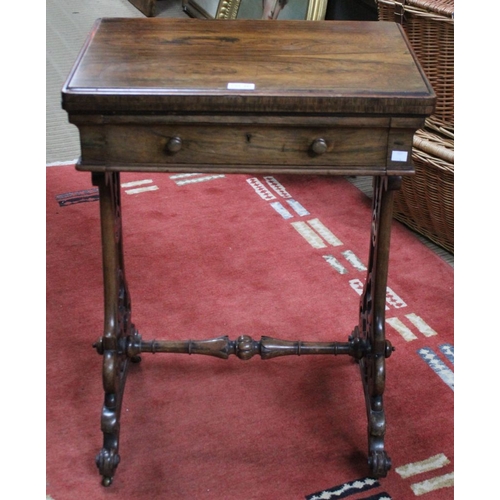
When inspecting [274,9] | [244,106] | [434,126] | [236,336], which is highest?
[244,106]

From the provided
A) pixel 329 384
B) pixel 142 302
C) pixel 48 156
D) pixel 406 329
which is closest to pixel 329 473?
pixel 329 384

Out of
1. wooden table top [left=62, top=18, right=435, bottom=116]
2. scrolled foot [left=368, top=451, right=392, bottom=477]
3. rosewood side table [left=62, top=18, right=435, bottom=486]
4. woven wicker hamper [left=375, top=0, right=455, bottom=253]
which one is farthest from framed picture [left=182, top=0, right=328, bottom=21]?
scrolled foot [left=368, top=451, right=392, bottom=477]

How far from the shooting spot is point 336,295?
2455 millimetres

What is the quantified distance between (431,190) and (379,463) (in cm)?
122

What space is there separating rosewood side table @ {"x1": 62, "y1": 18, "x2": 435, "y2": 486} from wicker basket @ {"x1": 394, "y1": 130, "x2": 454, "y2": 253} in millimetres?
957

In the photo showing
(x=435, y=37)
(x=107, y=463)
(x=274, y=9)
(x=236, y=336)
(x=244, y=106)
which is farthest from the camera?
(x=274, y=9)

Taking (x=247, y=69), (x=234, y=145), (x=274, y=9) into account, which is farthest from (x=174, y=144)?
(x=274, y=9)

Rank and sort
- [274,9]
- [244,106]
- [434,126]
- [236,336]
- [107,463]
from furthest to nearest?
1. [274,9]
2. [434,126]
3. [236,336]
4. [107,463]
5. [244,106]

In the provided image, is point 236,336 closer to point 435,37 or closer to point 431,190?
point 431,190

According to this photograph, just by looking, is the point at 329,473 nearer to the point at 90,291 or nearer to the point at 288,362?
the point at 288,362

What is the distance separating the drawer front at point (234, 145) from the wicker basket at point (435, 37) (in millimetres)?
1144

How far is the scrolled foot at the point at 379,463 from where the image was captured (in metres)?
1.76

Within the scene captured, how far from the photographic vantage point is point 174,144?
1.46 metres

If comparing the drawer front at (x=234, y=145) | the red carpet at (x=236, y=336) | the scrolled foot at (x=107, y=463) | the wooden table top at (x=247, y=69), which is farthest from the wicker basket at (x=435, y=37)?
the scrolled foot at (x=107, y=463)
